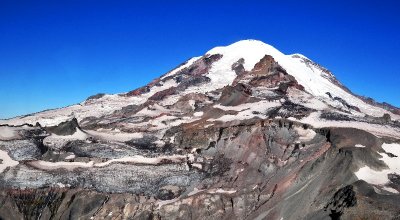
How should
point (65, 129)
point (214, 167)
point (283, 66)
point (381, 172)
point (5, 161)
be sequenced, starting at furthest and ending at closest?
point (283, 66), point (65, 129), point (5, 161), point (214, 167), point (381, 172)

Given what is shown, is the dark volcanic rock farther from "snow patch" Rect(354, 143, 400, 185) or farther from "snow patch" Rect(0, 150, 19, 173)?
→ "snow patch" Rect(354, 143, 400, 185)

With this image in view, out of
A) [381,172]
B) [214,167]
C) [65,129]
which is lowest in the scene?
[381,172]

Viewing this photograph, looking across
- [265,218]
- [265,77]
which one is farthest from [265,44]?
[265,218]

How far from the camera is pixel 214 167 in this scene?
45125 mm

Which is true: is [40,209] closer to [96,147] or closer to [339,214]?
[96,147]

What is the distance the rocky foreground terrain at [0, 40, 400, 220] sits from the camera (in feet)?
110

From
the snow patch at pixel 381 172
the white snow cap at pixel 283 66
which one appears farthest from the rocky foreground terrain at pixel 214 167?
the white snow cap at pixel 283 66

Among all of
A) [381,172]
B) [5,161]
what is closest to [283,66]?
[5,161]

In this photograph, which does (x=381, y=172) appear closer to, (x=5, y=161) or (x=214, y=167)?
(x=214, y=167)

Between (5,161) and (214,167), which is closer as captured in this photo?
(214,167)

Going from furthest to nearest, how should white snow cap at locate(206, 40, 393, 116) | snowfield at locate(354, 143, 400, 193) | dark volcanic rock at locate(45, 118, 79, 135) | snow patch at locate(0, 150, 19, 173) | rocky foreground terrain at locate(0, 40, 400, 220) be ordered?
white snow cap at locate(206, 40, 393, 116) → dark volcanic rock at locate(45, 118, 79, 135) → snow patch at locate(0, 150, 19, 173) → rocky foreground terrain at locate(0, 40, 400, 220) → snowfield at locate(354, 143, 400, 193)

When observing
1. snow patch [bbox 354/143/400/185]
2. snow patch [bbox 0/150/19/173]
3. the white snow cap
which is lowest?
snow patch [bbox 354/143/400/185]

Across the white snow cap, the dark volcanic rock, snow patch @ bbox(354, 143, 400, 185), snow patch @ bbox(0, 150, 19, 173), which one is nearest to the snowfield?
snow patch @ bbox(354, 143, 400, 185)

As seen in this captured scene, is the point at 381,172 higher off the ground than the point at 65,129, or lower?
lower
